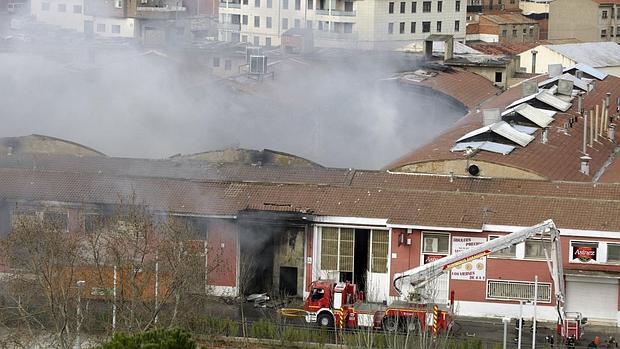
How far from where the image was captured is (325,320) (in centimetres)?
1839

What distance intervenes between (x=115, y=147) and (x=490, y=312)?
34.3 feet

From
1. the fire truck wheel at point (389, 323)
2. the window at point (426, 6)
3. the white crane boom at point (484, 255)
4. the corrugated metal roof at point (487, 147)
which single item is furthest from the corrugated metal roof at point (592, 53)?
the fire truck wheel at point (389, 323)

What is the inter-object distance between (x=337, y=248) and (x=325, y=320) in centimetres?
165

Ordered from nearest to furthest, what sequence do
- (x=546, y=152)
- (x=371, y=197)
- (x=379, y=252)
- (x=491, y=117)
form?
1. (x=379, y=252)
2. (x=371, y=197)
3. (x=546, y=152)
4. (x=491, y=117)

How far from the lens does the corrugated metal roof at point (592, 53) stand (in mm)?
40438

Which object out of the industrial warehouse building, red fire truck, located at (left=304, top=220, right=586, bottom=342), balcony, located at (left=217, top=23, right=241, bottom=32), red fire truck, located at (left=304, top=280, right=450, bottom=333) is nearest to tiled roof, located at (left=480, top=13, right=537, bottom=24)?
balcony, located at (left=217, top=23, right=241, bottom=32)

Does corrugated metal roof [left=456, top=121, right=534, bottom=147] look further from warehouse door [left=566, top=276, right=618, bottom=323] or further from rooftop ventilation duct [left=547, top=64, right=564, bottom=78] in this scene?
rooftop ventilation duct [left=547, top=64, right=564, bottom=78]

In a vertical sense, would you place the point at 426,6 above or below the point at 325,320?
above

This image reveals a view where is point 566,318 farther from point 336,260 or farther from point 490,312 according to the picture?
point 336,260

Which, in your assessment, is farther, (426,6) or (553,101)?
(426,6)

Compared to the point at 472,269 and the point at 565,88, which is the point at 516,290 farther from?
the point at 565,88

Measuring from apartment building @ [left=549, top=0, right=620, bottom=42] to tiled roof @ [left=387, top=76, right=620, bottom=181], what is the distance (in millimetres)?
22570

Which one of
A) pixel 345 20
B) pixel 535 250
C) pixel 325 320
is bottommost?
pixel 325 320

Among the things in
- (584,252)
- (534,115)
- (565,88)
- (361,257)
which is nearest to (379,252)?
(361,257)
